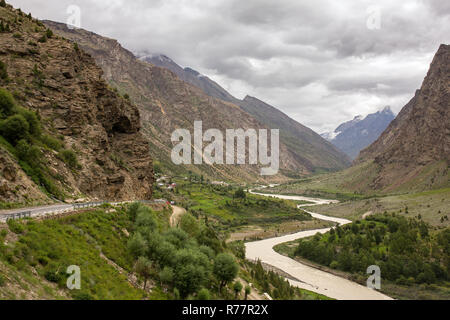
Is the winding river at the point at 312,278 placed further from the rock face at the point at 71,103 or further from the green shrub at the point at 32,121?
the green shrub at the point at 32,121

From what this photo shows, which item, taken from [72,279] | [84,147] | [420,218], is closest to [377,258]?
[420,218]

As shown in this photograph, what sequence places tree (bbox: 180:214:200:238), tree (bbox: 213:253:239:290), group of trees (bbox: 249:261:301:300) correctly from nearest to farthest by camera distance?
tree (bbox: 213:253:239:290)
tree (bbox: 180:214:200:238)
group of trees (bbox: 249:261:301:300)

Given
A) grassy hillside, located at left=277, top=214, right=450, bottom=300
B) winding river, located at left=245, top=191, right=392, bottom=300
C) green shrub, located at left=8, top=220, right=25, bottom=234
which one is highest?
green shrub, located at left=8, top=220, right=25, bottom=234

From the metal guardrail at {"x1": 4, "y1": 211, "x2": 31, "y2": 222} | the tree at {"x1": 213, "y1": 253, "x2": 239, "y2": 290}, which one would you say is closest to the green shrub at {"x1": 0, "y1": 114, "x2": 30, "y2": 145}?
the metal guardrail at {"x1": 4, "y1": 211, "x2": 31, "y2": 222}

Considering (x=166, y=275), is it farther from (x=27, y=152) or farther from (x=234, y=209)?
(x=234, y=209)

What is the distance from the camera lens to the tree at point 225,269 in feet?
108

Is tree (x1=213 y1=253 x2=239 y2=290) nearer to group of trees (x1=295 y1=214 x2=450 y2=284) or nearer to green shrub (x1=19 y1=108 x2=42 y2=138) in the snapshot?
green shrub (x1=19 y1=108 x2=42 y2=138)

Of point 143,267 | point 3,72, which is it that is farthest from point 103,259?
point 3,72

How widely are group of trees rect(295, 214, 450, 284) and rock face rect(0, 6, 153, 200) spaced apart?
46.8 m

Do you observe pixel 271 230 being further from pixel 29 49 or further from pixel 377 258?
pixel 29 49

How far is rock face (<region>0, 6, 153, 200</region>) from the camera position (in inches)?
1497

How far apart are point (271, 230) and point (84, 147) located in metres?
81.8

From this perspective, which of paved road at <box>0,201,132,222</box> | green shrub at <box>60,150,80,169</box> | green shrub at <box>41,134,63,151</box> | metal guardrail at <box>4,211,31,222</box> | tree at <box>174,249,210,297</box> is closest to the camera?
metal guardrail at <box>4,211,31,222</box>

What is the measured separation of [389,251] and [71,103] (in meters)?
69.0
